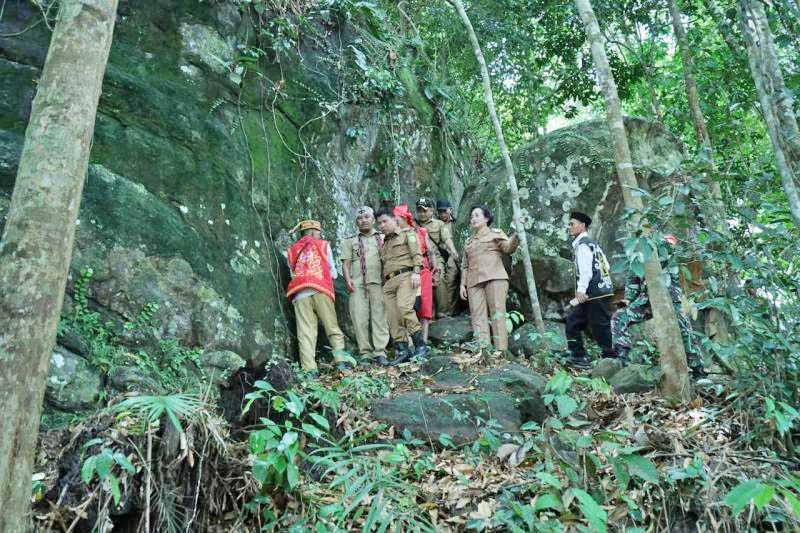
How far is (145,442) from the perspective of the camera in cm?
350

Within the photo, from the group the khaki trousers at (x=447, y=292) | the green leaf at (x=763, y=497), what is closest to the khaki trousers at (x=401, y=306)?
the khaki trousers at (x=447, y=292)

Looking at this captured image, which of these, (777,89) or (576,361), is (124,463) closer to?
(777,89)

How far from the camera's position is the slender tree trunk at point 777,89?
15.5ft

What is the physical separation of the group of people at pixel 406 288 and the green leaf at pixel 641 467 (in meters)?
4.08

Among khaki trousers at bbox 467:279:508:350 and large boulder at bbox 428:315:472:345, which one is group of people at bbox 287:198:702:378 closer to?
khaki trousers at bbox 467:279:508:350

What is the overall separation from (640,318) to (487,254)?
2.11m

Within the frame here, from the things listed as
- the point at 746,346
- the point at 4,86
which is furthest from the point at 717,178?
the point at 4,86

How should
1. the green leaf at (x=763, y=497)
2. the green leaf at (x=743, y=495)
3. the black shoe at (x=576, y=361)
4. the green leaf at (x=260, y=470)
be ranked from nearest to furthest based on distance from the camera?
the green leaf at (x=763, y=497) < the green leaf at (x=743, y=495) < the green leaf at (x=260, y=470) < the black shoe at (x=576, y=361)

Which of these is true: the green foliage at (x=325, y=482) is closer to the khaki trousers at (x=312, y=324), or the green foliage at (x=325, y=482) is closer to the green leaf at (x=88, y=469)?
the green leaf at (x=88, y=469)

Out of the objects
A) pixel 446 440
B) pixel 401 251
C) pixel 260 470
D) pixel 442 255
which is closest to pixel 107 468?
pixel 260 470

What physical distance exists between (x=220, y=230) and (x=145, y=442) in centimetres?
→ 459

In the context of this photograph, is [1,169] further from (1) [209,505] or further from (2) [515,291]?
(2) [515,291]

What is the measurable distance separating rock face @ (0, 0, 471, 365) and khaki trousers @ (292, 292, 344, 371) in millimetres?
224

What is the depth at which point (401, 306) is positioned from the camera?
8664mm
